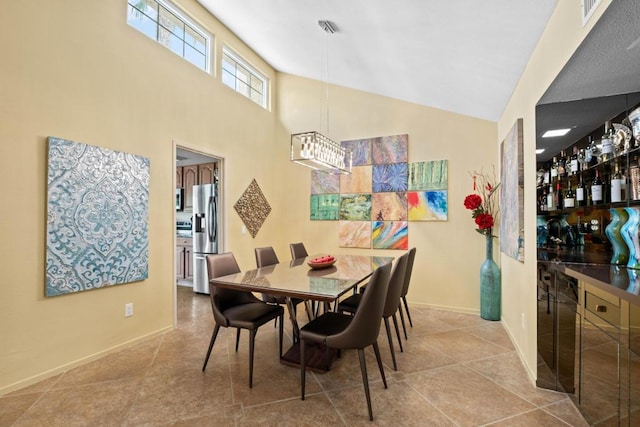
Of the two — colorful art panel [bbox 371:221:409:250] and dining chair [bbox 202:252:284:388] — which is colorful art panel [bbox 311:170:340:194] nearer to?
colorful art panel [bbox 371:221:409:250]

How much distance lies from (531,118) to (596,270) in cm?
116

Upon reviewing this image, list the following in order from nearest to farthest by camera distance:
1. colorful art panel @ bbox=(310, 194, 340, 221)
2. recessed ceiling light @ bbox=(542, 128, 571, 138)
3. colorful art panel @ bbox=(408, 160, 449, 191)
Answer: recessed ceiling light @ bbox=(542, 128, 571, 138)
colorful art panel @ bbox=(408, 160, 449, 191)
colorful art panel @ bbox=(310, 194, 340, 221)

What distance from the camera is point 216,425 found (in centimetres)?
180

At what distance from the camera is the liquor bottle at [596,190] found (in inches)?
83.4

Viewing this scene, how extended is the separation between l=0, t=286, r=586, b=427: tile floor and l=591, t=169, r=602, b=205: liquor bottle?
1.36 meters

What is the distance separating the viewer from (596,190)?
213 cm

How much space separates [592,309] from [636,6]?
1415mm

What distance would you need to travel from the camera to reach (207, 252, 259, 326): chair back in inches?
94.2

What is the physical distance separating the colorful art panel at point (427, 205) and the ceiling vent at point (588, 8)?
2819 millimetres

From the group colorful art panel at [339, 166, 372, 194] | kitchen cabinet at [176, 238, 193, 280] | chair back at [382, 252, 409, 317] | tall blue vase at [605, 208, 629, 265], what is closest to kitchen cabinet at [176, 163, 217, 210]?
kitchen cabinet at [176, 238, 193, 280]

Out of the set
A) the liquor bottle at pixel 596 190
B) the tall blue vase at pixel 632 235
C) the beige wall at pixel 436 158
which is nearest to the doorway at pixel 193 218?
the beige wall at pixel 436 158

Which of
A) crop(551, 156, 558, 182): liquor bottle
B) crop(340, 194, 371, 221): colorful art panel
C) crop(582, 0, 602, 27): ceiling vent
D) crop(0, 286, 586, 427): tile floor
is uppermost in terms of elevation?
crop(582, 0, 602, 27): ceiling vent

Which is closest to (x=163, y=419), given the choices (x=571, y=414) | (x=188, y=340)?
(x=188, y=340)

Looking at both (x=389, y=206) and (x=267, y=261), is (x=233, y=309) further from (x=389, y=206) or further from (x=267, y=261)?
(x=389, y=206)
